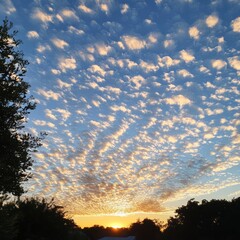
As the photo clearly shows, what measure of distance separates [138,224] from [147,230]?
9.85m

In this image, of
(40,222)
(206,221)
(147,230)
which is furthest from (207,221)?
(40,222)

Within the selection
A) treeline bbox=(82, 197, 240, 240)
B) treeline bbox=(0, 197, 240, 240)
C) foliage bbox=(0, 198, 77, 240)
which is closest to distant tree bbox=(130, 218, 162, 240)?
treeline bbox=(0, 197, 240, 240)

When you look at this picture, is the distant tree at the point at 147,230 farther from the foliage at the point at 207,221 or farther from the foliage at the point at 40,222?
the foliage at the point at 40,222

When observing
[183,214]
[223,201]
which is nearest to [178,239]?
[183,214]

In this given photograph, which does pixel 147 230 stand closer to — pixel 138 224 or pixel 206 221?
pixel 138 224

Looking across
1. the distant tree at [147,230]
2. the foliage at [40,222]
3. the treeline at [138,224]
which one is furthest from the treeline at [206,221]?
the foliage at [40,222]

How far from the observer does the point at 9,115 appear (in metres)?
18.7

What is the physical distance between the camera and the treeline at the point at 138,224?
2488cm

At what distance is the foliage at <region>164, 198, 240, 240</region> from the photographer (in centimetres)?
9556

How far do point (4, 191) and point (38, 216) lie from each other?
34.6ft

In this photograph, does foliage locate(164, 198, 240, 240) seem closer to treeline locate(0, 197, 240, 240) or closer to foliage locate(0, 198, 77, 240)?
treeline locate(0, 197, 240, 240)

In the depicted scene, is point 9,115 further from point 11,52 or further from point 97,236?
point 97,236

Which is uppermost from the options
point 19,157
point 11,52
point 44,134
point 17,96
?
point 11,52

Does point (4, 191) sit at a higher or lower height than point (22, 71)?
lower
